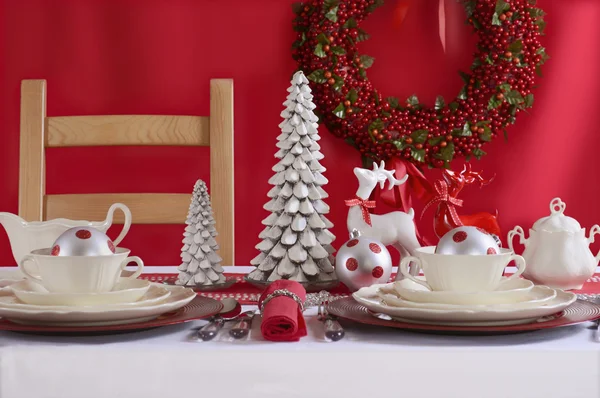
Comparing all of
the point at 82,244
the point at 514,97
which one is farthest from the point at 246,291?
the point at 514,97

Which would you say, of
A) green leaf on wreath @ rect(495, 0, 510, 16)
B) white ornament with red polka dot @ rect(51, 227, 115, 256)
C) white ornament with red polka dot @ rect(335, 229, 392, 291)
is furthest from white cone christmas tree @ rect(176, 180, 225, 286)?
green leaf on wreath @ rect(495, 0, 510, 16)

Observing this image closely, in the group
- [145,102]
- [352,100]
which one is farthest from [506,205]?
[145,102]

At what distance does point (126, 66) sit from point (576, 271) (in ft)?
5.90

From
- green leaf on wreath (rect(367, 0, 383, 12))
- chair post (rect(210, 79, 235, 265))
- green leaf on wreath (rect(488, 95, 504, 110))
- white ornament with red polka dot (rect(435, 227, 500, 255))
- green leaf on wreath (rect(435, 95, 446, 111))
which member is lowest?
white ornament with red polka dot (rect(435, 227, 500, 255))

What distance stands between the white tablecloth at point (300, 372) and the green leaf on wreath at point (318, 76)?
1623mm

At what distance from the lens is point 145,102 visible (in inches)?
97.0

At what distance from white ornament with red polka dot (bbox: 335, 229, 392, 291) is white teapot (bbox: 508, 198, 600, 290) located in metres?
0.20

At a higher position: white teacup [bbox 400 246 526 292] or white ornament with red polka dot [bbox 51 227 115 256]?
white ornament with red polka dot [bbox 51 227 115 256]

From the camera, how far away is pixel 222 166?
65.6 inches

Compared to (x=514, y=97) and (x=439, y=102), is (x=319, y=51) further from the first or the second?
(x=514, y=97)

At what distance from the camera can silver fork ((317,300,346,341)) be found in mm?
729

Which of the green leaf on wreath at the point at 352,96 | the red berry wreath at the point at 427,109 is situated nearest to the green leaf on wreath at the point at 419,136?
the red berry wreath at the point at 427,109

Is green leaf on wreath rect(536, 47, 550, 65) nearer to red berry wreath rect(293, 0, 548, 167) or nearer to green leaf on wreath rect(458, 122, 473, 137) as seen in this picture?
red berry wreath rect(293, 0, 548, 167)

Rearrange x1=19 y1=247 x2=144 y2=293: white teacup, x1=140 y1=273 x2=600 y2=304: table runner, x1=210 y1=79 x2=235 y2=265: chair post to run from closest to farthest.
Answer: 1. x1=19 y1=247 x2=144 y2=293: white teacup
2. x1=140 y1=273 x2=600 y2=304: table runner
3. x1=210 y1=79 x2=235 y2=265: chair post
